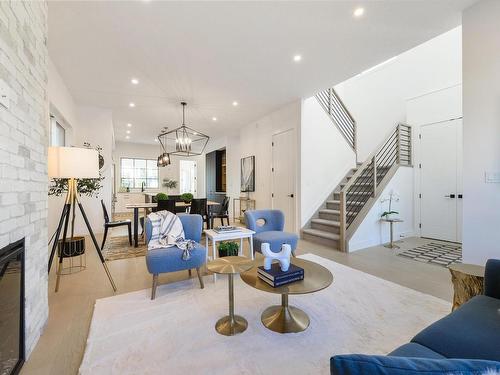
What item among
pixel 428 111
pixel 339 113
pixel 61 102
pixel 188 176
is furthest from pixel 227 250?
pixel 188 176

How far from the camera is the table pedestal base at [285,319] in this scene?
6.34ft

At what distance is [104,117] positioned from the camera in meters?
5.75

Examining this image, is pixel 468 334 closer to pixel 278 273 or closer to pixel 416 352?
pixel 416 352

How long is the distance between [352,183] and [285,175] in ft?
5.41

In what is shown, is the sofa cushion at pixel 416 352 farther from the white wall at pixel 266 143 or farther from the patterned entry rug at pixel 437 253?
the white wall at pixel 266 143

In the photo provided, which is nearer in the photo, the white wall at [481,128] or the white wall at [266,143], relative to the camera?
the white wall at [481,128]

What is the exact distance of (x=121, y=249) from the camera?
4363 millimetres

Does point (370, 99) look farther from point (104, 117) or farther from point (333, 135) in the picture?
point (104, 117)

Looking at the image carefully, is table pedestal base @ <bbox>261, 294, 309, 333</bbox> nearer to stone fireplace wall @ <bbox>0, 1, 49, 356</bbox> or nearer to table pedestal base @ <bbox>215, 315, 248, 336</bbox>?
table pedestal base @ <bbox>215, 315, 248, 336</bbox>

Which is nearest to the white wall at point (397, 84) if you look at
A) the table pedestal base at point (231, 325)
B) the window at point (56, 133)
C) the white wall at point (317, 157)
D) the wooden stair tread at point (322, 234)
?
the white wall at point (317, 157)

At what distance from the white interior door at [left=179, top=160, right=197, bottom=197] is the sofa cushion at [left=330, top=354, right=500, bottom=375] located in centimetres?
1136

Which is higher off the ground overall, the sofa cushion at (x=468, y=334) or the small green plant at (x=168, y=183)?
the small green plant at (x=168, y=183)

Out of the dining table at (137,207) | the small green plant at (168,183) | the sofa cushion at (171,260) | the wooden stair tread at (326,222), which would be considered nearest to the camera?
the sofa cushion at (171,260)

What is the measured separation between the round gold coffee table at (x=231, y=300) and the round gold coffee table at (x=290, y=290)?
0.28 ft
